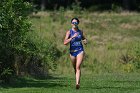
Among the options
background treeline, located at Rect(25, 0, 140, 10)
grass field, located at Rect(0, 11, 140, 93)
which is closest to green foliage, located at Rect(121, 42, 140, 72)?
grass field, located at Rect(0, 11, 140, 93)

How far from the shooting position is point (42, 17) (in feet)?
162

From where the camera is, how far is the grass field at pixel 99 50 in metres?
21.9

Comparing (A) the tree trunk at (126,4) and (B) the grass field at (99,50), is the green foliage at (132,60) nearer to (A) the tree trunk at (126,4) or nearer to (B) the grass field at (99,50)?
(B) the grass field at (99,50)

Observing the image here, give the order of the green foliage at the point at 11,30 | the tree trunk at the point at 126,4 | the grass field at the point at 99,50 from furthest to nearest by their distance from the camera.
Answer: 1. the tree trunk at the point at 126,4
2. the grass field at the point at 99,50
3. the green foliage at the point at 11,30

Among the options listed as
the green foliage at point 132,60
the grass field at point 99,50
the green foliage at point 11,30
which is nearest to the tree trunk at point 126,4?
the grass field at point 99,50

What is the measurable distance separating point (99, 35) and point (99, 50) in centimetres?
524

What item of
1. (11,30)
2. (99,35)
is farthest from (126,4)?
(11,30)

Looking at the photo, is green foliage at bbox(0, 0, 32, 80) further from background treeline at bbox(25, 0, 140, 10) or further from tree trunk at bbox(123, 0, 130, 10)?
background treeline at bbox(25, 0, 140, 10)

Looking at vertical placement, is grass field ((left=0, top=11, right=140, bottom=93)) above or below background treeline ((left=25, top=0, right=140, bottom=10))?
below

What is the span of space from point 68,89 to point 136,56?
14.9m

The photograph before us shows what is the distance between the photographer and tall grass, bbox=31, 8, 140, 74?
3472 cm

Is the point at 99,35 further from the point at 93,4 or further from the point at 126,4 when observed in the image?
the point at 93,4

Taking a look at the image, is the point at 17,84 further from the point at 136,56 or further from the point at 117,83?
the point at 136,56

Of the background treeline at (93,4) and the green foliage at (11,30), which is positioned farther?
the background treeline at (93,4)
